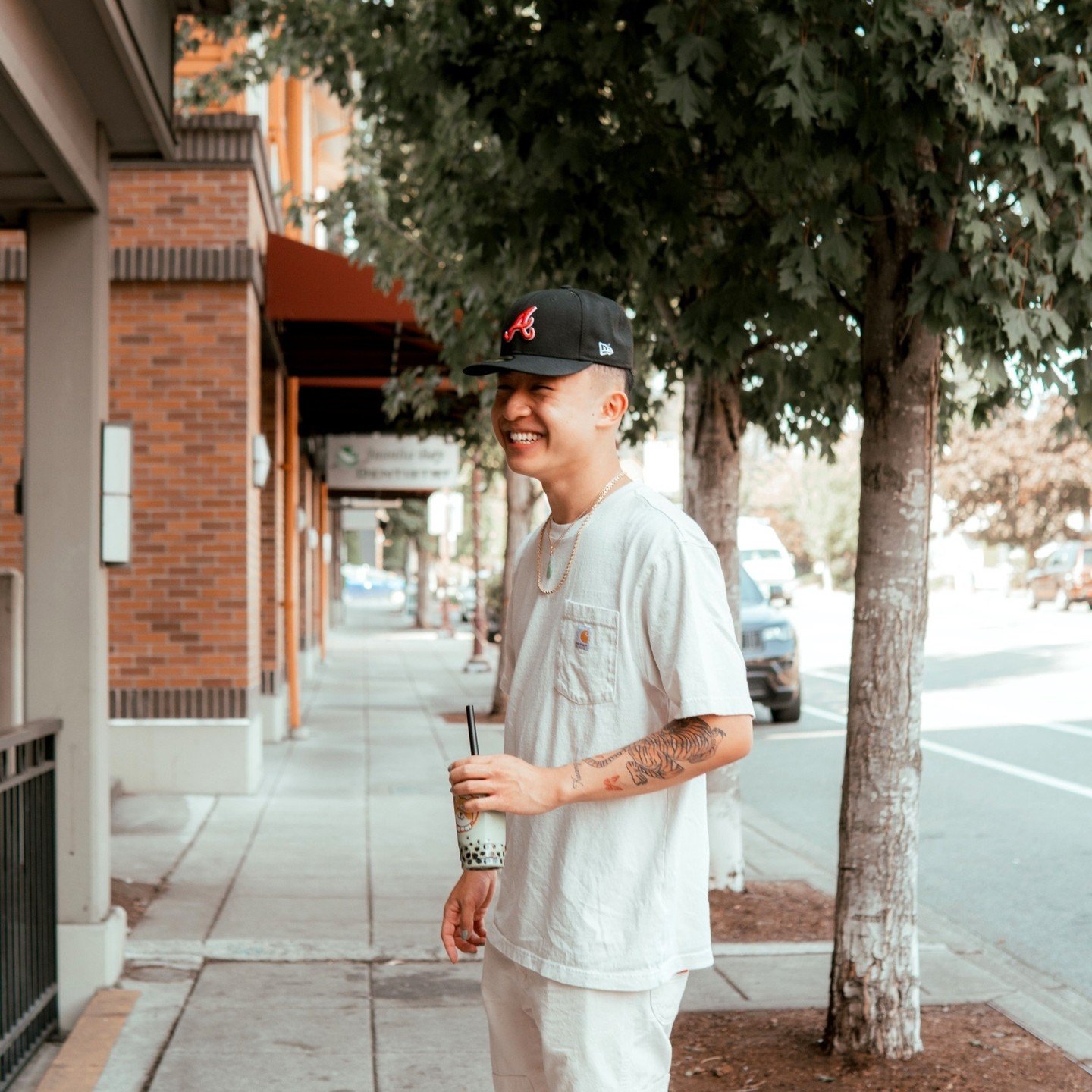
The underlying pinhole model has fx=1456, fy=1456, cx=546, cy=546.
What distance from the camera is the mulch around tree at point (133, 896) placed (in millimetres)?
6861

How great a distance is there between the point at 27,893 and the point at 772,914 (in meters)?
3.62

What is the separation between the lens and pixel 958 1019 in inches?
207

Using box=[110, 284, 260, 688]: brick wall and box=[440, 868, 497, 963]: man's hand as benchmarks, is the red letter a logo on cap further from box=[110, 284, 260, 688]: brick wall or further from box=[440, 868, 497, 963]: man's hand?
box=[110, 284, 260, 688]: brick wall

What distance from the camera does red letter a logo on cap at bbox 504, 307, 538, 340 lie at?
8.00ft

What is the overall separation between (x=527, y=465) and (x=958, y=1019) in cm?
367

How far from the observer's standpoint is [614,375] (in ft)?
8.20

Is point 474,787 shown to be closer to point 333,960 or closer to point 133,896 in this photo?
point 333,960

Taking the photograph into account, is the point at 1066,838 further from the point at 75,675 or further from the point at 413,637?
the point at 413,637

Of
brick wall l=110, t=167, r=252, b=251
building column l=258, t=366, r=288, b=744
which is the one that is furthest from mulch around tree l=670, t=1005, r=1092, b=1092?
building column l=258, t=366, r=288, b=744

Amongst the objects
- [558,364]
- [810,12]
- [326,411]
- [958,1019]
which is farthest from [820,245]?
[326,411]

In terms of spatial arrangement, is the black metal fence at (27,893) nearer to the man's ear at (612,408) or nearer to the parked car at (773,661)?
the man's ear at (612,408)

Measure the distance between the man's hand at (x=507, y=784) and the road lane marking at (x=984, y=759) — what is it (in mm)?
7162

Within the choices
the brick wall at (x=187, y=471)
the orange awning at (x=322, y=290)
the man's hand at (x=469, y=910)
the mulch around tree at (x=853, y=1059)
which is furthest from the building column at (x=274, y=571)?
the man's hand at (x=469, y=910)

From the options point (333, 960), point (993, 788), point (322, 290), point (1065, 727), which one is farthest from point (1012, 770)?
point (333, 960)
